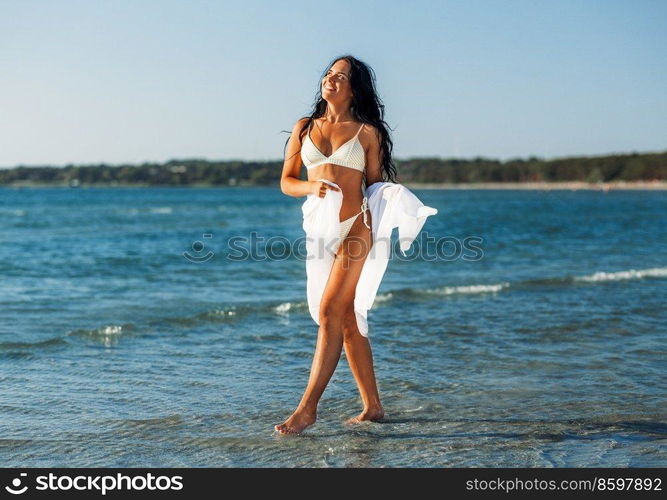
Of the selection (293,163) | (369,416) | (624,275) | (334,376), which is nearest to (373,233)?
(293,163)

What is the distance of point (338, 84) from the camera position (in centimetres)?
527

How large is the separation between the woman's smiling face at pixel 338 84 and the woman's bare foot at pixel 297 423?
216cm

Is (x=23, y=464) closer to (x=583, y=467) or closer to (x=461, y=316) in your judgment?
(x=583, y=467)

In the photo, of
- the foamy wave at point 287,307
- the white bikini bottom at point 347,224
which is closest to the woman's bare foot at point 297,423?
the white bikini bottom at point 347,224

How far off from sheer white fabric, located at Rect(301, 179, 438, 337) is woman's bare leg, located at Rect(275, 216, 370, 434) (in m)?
0.06

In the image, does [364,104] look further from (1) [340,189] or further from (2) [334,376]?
(2) [334,376]

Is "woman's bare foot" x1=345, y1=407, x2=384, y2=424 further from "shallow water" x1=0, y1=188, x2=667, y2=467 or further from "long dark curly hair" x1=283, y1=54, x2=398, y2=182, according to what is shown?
"long dark curly hair" x1=283, y1=54, x2=398, y2=182

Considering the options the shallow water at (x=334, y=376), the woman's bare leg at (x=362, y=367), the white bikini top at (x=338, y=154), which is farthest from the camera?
the woman's bare leg at (x=362, y=367)

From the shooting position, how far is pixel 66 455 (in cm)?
480

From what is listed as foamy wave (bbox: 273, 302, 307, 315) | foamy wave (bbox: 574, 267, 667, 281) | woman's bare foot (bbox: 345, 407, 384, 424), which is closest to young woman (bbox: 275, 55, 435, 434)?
woman's bare foot (bbox: 345, 407, 384, 424)

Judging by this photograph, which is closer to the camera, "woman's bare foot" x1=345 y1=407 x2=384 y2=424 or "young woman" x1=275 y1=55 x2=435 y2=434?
"young woman" x1=275 y1=55 x2=435 y2=434

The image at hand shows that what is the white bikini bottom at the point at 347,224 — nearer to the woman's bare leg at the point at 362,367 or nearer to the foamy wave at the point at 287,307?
the woman's bare leg at the point at 362,367

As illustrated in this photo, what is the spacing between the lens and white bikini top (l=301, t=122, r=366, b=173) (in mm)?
5277

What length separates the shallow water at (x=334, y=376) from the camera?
4953 mm
